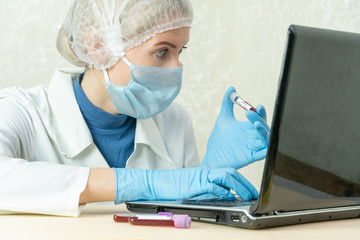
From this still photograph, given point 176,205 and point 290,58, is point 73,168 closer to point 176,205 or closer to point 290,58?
point 176,205

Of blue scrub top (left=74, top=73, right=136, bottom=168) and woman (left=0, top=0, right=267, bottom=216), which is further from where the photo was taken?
blue scrub top (left=74, top=73, right=136, bottom=168)

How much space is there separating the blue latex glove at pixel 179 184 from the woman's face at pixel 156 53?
0.44m

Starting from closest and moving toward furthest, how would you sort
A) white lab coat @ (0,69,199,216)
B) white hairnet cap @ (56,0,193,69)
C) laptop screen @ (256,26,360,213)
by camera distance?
laptop screen @ (256,26,360,213)
white lab coat @ (0,69,199,216)
white hairnet cap @ (56,0,193,69)

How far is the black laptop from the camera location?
0.77 meters

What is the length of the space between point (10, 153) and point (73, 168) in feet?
0.75

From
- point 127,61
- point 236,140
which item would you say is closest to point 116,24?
point 127,61

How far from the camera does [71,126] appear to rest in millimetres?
1474

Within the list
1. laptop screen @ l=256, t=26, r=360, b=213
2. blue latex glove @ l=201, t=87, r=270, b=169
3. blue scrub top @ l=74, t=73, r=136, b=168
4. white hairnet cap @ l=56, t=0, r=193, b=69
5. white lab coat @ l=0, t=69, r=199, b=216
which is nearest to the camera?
laptop screen @ l=256, t=26, r=360, b=213

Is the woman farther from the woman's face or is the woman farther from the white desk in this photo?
the white desk

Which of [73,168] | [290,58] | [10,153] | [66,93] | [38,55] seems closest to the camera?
[290,58]

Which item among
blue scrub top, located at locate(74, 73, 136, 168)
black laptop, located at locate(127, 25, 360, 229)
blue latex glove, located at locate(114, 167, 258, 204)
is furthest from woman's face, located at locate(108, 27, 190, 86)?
black laptop, located at locate(127, 25, 360, 229)

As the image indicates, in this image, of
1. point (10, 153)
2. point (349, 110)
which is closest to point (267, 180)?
point (349, 110)

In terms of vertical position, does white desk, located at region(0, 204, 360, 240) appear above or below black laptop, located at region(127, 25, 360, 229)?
below

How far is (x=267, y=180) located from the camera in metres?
0.78
